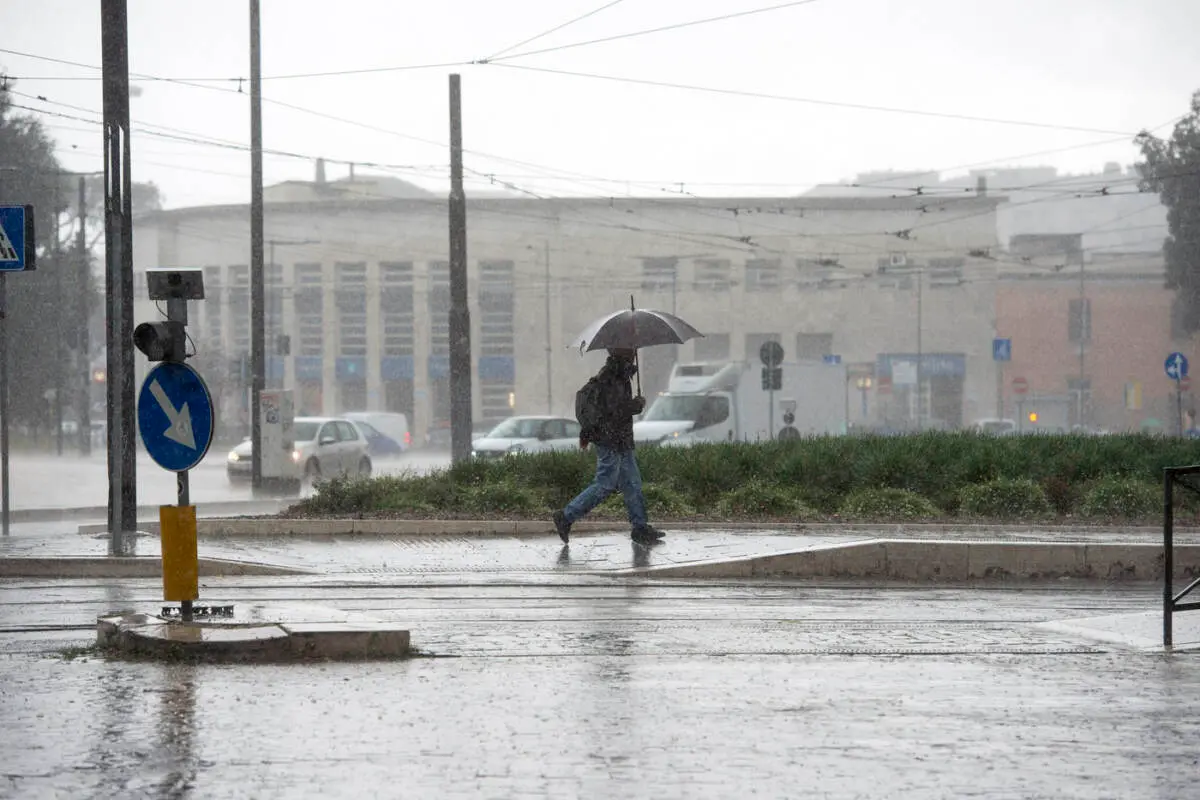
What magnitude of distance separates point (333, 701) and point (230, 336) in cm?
7213

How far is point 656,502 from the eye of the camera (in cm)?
1822

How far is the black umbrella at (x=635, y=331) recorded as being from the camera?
15.2 m

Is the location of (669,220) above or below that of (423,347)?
above

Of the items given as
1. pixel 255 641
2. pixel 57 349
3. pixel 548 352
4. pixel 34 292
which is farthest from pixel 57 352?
pixel 255 641

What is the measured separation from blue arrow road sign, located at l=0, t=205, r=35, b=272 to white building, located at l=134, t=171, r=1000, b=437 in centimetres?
5579

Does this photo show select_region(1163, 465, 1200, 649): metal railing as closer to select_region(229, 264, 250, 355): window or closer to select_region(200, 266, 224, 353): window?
select_region(229, 264, 250, 355): window

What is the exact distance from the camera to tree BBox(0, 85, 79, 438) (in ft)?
160

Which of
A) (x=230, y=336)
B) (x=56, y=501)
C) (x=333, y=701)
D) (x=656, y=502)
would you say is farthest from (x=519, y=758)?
(x=230, y=336)

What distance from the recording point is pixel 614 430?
14.6 meters

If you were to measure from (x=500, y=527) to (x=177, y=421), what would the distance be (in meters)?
7.03

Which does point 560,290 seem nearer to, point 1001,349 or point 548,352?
point 548,352

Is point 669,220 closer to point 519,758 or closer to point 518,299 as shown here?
point 518,299

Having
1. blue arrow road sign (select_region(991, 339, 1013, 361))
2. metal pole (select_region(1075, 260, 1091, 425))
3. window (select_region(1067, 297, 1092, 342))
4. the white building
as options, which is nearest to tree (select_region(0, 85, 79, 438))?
the white building

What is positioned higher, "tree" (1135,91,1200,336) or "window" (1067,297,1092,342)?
"tree" (1135,91,1200,336)
